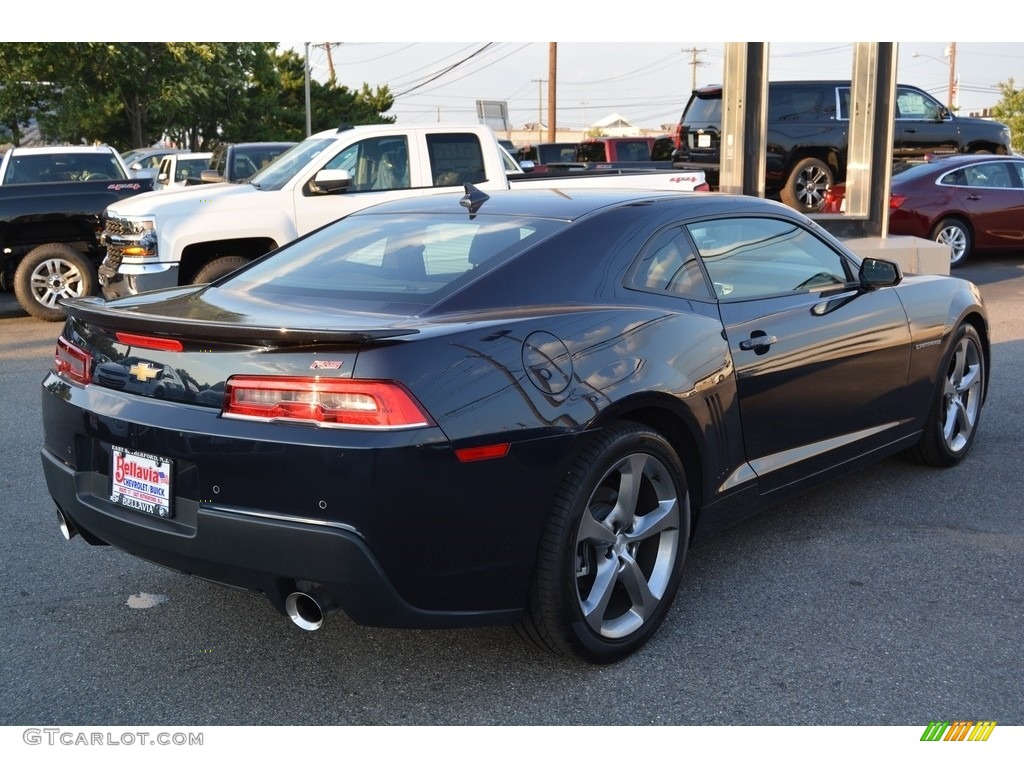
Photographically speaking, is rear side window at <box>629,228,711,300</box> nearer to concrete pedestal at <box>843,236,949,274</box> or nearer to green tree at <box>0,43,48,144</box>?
concrete pedestal at <box>843,236,949,274</box>

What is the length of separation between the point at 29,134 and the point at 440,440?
131 feet

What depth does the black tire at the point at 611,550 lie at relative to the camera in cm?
344

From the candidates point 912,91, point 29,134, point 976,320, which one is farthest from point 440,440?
point 29,134

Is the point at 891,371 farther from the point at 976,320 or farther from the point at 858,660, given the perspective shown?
the point at 858,660

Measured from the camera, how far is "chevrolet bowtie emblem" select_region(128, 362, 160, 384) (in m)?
3.42

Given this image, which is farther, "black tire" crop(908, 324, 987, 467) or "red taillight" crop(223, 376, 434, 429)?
"black tire" crop(908, 324, 987, 467)

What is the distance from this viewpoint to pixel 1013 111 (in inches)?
2288

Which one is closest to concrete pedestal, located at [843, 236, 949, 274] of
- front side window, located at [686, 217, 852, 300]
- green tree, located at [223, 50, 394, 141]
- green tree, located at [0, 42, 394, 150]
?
front side window, located at [686, 217, 852, 300]

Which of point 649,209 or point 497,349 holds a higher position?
point 649,209

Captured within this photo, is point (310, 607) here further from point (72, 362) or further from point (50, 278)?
point (50, 278)

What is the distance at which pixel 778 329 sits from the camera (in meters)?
4.46

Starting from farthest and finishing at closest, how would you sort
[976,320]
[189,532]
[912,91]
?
[912,91] < [976,320] < [189,532]

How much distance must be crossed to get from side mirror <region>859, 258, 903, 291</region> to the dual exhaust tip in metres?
3.03
